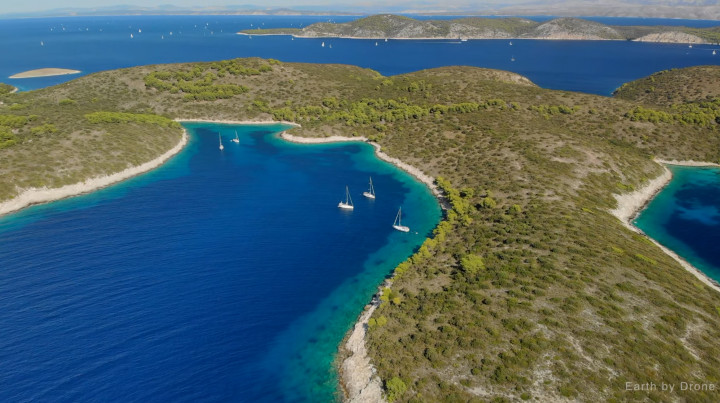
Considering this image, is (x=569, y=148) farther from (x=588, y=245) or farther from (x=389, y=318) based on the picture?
(x=389, y=318)

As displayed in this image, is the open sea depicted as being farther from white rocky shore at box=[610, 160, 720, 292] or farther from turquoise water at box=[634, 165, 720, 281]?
white rocky shore at box=[610, 160, 720, 292]

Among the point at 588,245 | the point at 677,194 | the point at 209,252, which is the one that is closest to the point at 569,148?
the point at 677,194

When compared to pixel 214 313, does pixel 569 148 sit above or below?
above

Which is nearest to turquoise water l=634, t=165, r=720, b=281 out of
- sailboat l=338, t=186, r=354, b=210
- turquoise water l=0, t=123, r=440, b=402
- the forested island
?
the forested island

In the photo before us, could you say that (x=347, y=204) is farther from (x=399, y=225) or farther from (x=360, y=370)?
(x=360, y=370)

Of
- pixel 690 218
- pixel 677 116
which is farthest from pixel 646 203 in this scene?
pixel 677 116
